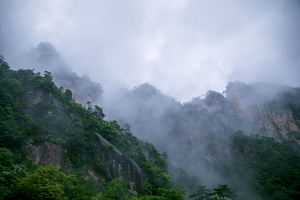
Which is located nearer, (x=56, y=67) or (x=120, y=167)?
(x=120, y=167)

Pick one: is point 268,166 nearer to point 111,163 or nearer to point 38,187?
point 111,163

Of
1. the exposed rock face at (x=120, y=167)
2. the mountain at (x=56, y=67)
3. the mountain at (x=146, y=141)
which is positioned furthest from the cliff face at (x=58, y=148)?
the mountain at (x=56, y=67)

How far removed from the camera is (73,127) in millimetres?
30844

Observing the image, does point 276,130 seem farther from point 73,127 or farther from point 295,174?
point 73,127

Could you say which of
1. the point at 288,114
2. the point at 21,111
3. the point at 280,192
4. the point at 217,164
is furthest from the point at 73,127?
the point at 288,114

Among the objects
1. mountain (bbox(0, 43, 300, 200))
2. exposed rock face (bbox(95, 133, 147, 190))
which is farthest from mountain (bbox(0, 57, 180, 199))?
mountain (bbox(0, 43, 300, 200))

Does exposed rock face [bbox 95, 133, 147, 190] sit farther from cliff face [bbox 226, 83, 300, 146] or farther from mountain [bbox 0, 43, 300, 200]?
cliff face [bbox 226, 83, 300, 146]

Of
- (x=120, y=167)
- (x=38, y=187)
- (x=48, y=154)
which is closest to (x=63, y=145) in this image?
(x=48, y=154)

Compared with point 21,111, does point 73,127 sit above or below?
below

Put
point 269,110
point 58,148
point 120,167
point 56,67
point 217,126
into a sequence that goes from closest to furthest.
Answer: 1. point 58,148
2. point 120,167
3. point 269,110
4. point 56,67
5. point 217,126

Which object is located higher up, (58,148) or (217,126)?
(217,126)

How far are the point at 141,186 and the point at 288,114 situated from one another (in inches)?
3161

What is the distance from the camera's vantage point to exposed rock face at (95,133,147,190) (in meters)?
30.2

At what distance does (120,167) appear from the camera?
3114cm
